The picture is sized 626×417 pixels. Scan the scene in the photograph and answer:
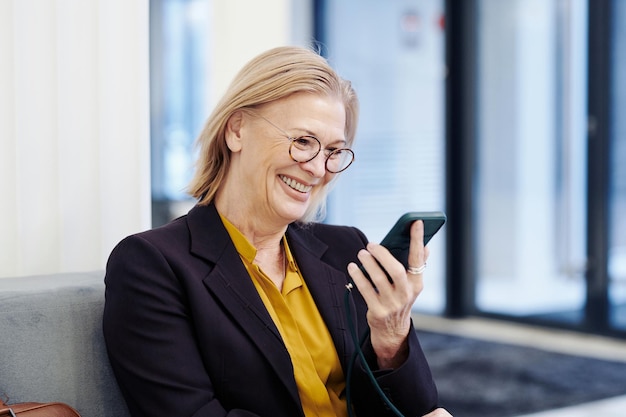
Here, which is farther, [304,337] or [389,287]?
[304,337]

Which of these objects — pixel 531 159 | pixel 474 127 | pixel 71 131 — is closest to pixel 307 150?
pixel 71 131

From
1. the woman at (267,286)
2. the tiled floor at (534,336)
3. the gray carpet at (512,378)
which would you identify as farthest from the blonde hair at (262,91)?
the tiled floor at (534,336)

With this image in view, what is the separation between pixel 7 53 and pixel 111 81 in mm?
218

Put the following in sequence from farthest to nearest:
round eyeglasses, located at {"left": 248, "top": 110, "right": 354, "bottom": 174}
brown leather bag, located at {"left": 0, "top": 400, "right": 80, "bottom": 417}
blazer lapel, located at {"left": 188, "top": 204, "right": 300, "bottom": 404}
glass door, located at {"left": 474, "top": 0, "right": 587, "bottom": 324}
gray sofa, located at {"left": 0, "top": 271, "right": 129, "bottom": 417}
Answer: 1. glass door, located at {"left": 474, "top": 0, "right": 587, "bottom": 324}
2. round eyeglasses, located at {"left": 248, "top": 110, "right": 354, "bottom": 174}
3. blazer lapel, located at {"left": 188, "top": 204, "right": 300, "bottom": 404}
4. gray sofa, located at {"left": 0, "top": 271, "right": 129, "bottom": 417}
5. brown leather bag, located at {"left": 0, "top": 400, "right": 80, "bottom": 417}

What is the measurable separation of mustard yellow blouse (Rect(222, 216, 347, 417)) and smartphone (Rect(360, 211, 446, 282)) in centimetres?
22

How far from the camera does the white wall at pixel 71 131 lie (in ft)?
4.87

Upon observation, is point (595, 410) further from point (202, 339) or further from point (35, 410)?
point (35, 410)

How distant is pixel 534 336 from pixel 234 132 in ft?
12.2

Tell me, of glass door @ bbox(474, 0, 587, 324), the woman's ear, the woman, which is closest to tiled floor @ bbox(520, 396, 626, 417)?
glass door @ bbox(474, 0, 587, 324)

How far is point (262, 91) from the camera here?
1.38m

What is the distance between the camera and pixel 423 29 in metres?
5.52

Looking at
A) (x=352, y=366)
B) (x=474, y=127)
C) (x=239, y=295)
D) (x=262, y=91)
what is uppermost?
(x=474, y=127)

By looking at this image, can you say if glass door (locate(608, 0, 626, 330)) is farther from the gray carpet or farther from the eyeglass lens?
the eyeglass lens

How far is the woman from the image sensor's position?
1.21 meters
